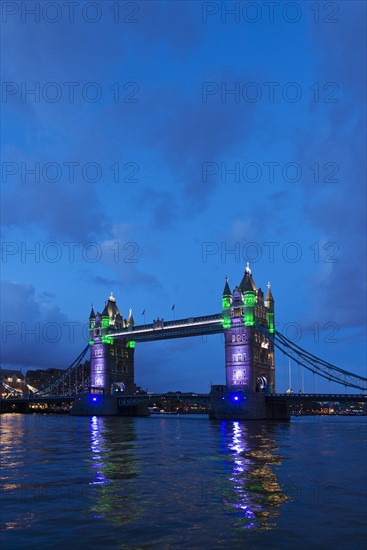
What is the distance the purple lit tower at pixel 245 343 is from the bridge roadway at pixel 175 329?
3919 millimetres

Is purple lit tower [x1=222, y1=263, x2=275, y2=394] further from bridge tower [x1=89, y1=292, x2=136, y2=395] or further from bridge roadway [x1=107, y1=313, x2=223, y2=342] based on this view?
bridge tower [x1=89, y1=292, x2=136, y2=395]

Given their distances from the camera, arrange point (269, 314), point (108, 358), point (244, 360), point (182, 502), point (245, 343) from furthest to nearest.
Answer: point (108, 358) → point (269, 314) → point (245, 343) → point (244, 360) → point (182, 502)

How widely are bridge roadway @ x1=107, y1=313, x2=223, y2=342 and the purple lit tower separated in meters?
3.92

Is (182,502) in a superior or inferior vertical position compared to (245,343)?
inferior

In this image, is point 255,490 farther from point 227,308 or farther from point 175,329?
point 175,329

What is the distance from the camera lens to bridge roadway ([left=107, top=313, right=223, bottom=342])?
424 ft

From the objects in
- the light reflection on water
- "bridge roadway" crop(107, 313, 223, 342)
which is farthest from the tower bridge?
the light reflection on water

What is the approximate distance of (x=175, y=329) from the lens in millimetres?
136750

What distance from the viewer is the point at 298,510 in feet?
68.2

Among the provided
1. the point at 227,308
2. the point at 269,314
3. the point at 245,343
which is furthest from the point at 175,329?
the point at 269,314

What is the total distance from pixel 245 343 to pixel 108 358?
161 ft

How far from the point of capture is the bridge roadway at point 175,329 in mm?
129250

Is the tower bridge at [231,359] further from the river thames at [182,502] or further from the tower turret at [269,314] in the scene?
the river thames at [182,502]

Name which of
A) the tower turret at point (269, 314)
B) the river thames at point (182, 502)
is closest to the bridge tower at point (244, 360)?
the tower turret at point (269, 314)
